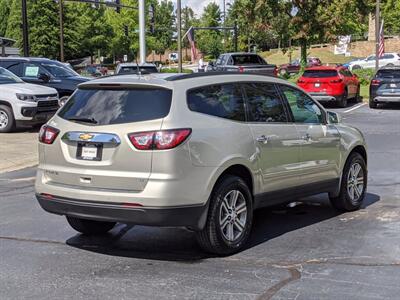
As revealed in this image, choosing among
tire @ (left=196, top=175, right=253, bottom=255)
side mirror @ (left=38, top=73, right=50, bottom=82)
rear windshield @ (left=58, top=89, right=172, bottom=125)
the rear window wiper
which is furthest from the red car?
the rear window wiper

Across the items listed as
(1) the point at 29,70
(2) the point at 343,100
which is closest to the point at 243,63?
(2) the point at 343,100

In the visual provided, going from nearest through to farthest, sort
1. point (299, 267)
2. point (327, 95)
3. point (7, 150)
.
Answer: point (299, 267), point (7, 150), point (327, 95)

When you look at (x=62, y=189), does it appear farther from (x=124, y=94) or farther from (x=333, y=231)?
(x=333, y=231)

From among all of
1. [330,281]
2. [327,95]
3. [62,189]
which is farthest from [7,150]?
[327,95]

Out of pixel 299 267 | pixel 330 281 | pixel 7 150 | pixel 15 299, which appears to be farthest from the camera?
pixel 7 150

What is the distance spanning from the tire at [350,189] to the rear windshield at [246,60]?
844 inches

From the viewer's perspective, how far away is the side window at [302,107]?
22.3 feet

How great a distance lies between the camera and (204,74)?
611 cm

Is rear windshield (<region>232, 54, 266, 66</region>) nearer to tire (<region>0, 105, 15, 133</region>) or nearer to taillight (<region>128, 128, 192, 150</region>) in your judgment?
tire (<region>0, 105, 15, 133</region>)

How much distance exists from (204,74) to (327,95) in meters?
18.2

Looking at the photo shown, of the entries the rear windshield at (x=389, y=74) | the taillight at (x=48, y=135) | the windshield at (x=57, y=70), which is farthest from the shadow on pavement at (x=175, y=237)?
the rear windshield at (x=389, y=74)

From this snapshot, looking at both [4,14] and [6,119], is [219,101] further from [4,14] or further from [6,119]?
[4,14]

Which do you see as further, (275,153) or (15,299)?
(275,153)

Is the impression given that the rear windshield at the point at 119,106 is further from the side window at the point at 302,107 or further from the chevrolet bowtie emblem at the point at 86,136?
the side window at the point at 302,107
